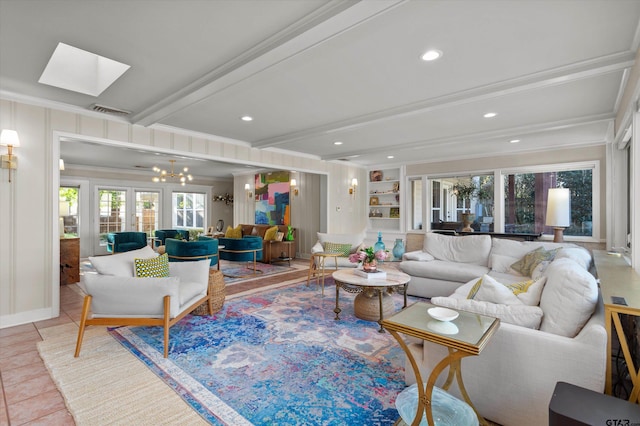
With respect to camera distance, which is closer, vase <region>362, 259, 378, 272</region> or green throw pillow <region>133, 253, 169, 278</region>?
green throw pillow <region>133, 253, 169, 278</region>

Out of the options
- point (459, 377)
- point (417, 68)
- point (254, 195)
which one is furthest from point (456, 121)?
point (254, 195)

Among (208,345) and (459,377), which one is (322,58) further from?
(208,345)

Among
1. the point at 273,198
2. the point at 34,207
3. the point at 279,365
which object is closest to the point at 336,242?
the point at 279,365

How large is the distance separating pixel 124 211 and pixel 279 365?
856cm

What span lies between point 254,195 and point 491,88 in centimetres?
701

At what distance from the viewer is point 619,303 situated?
156 centimetres

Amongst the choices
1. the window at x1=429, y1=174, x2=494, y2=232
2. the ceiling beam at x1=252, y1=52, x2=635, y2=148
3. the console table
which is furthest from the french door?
the console table

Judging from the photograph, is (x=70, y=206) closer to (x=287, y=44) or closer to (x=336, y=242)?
(x=336, y=242)

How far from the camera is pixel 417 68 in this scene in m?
2.63

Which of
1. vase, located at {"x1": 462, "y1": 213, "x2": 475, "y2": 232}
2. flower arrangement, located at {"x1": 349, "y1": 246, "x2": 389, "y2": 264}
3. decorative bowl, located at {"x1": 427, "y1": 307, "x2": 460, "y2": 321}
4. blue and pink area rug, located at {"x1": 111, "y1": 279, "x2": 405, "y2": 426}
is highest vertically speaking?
vase, located at {"x1": 462, "y1": 213, "x2": 475, "y2": 232}

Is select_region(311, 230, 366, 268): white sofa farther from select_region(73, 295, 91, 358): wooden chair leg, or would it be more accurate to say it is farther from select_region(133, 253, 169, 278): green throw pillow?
select_region(73, 295, 91, 358): wooden chair leg

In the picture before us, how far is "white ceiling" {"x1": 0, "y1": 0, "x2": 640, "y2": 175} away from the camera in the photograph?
189 centimetres

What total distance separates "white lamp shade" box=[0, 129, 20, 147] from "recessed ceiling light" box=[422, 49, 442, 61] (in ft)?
13.3

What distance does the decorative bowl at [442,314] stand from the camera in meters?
1.63
